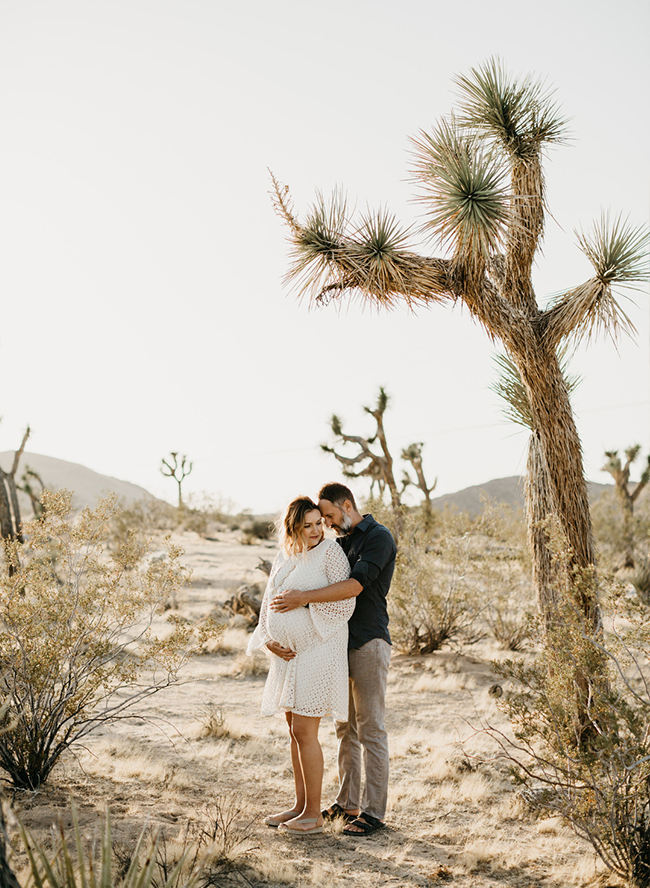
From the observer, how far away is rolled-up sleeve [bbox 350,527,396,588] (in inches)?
156

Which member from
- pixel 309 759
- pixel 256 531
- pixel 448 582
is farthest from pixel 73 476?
pixel 309 759

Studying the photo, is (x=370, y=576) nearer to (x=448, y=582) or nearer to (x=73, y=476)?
(x=448, y=582)

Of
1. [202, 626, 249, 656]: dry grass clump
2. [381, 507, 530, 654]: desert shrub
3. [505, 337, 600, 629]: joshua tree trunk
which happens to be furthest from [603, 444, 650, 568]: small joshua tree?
[505, 337, 600, 629]: joshua tree trunk

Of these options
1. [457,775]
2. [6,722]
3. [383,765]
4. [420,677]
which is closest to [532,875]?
[383,765]

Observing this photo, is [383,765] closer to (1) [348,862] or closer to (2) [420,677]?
(1) [348,862]

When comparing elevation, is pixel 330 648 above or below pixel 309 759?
above

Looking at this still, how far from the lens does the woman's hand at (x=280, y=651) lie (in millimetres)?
3898

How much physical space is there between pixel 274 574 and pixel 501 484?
62.3m

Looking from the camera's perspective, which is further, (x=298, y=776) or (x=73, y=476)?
(x=73, y=476)

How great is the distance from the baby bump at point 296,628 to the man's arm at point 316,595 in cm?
6

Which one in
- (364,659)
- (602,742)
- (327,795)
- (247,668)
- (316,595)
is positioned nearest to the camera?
(602,742)

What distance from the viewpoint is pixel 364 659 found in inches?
158

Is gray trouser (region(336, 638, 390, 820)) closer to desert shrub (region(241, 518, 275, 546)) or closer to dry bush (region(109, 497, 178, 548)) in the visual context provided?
dry bush (region(109, 497, 178, 548))

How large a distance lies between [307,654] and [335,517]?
798 millimetres
